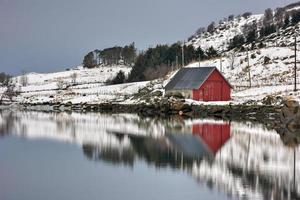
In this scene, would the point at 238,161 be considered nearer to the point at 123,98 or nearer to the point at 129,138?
the point at 129,138

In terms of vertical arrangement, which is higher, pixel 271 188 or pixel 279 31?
pixel 279 31

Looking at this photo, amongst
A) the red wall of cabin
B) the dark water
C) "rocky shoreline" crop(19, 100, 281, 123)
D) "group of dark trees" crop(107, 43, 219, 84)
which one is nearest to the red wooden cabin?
the red wall of cabin

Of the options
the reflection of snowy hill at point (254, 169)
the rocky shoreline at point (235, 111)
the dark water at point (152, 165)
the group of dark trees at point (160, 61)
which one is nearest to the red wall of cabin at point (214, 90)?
the rocky shoreline at point (235, 111)

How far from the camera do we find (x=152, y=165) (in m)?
23.7

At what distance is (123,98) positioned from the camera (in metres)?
89.6

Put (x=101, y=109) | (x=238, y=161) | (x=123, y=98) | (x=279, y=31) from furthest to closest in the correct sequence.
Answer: (x=279, y=31)
(x=123, y=98)
(x=101, y=109)
(x=238, y=161)

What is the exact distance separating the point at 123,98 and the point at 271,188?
72607mm

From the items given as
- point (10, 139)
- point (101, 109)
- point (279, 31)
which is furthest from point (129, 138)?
point (279, 31)

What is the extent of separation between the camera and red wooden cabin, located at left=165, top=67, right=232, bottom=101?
230 ft

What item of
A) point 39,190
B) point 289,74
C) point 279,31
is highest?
point 279,31

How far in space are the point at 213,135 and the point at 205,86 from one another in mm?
35409

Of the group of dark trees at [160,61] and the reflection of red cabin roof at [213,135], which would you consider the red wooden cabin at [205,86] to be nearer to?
the reflection of red cabin roof at [213,135]

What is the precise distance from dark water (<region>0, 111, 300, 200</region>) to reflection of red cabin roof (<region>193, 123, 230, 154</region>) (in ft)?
0.19

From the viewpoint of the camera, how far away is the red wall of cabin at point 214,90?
70125 millimetres
